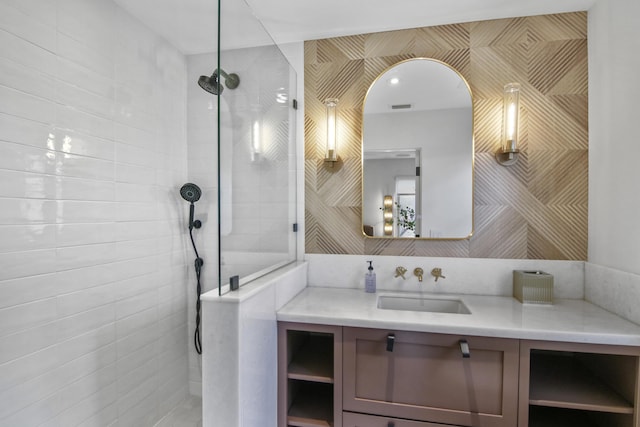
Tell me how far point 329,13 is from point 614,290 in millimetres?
1991

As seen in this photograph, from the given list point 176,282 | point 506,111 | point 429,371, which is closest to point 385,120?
point 506,111

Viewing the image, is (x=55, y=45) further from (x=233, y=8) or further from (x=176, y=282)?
(x=176, y=282)

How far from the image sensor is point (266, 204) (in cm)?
160

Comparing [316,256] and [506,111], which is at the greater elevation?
[506,111]

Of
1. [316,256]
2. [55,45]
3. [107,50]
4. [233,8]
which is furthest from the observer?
[316,256]

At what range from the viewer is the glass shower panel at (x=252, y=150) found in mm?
1226

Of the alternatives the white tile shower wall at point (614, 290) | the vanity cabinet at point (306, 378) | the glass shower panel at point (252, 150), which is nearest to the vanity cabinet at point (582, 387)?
the white tile shower wall at point (614, 290)

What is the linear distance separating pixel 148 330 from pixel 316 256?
1.10m

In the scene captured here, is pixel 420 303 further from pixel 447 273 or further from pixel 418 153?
pixel 418 153

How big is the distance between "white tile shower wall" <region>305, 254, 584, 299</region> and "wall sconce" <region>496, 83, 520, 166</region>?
612 mm

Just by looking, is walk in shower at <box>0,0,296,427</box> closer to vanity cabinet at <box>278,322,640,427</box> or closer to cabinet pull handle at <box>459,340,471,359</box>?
vanity cabinet at <box>278,322,640,427</box>

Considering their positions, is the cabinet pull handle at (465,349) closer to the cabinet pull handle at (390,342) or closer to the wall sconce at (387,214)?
the cabinet pull handle at (390,342)

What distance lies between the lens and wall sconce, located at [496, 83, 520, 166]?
1.73 metres

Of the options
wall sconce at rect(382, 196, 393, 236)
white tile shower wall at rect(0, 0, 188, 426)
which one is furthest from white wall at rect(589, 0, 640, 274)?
white tile shower wall at rect(0, 0, 188, 426)
